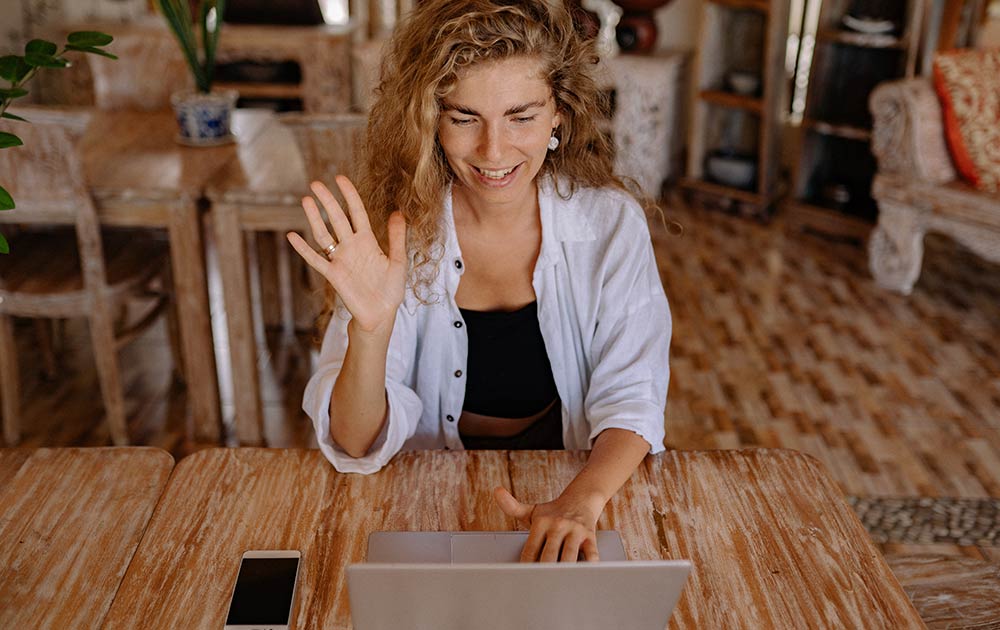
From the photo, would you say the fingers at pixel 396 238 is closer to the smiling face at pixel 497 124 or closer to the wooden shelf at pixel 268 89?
the smiling face at pixel 497 124

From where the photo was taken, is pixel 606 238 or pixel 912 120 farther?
pixel 912 120

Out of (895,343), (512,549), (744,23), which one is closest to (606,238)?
(512,549)

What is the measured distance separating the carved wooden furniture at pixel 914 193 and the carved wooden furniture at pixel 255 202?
200 cm

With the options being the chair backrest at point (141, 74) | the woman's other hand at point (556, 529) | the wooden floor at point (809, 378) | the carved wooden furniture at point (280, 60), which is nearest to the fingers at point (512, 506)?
the woman's other hand at point (556, 529)

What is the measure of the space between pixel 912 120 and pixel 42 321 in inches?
112

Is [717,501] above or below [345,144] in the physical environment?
below

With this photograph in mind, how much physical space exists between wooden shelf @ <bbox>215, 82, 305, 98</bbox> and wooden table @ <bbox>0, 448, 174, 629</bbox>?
341cm

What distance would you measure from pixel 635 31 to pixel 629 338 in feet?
10.2

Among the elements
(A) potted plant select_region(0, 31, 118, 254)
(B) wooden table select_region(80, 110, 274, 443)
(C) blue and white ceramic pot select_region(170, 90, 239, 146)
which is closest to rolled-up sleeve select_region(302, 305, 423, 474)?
(A) potted plant select_region(0, 31, 118, 254)

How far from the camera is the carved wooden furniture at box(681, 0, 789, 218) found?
4.02 meters

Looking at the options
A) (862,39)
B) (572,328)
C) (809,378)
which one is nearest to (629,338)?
(572,328)

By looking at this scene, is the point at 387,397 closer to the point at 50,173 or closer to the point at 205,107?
the point at 50,173

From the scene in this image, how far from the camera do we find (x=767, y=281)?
359 centimetres

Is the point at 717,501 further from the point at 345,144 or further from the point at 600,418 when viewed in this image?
the point at 345,144
